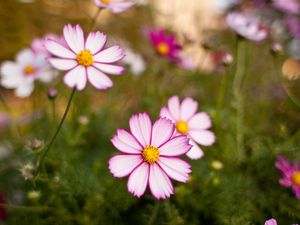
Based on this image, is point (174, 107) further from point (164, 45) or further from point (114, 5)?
point (164, 45)

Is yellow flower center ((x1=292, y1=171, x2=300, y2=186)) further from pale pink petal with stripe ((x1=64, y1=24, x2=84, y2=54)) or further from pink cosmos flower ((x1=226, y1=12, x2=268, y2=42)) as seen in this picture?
pale pink petal with stripe ((x1=64, y1=24, x2=84, y2=54))

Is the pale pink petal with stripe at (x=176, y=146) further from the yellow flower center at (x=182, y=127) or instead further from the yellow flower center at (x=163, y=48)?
the yellow flower center at (x=163, y=48)

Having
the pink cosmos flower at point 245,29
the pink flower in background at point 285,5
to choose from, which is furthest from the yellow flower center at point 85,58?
the pink flower in background at point 285,5

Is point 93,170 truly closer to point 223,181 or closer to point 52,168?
point 52,168

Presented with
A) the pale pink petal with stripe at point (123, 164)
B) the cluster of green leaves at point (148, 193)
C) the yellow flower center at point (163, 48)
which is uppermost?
the yellow flower center at point (163, 48)

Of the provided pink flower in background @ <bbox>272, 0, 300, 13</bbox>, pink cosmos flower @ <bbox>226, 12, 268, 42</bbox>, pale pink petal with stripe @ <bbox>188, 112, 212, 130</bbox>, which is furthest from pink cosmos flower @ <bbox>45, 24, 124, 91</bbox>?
pink flower in background @ <bbox>272, 0, 300, 13</bbox>
